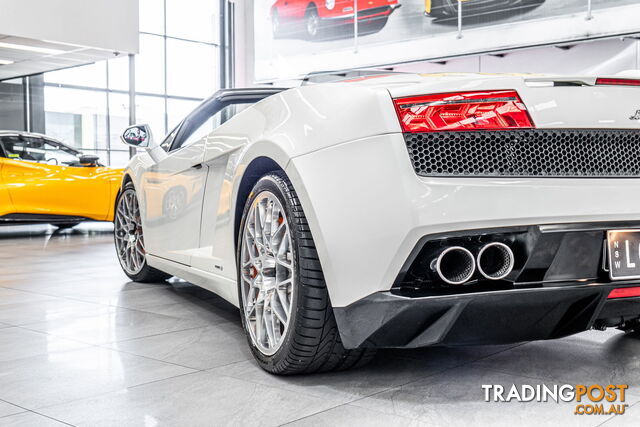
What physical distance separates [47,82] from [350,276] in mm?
12278

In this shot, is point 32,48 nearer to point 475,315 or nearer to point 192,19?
point 192,19

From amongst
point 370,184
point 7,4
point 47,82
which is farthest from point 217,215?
point 47,82

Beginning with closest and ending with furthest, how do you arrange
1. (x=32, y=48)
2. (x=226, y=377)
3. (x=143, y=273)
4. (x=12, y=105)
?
(x=226, y=377) < (x=143, y=273) < (x=32, y=48) < (x=12, y=105)

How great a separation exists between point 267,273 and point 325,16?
14.7 m

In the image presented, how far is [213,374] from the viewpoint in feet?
8.33

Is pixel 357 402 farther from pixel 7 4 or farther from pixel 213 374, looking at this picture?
pixel 7 4

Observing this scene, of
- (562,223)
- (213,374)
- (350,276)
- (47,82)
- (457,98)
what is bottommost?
(213,374)

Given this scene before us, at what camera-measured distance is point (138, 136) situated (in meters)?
3.98

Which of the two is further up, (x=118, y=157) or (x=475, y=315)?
(x=118, y=157)

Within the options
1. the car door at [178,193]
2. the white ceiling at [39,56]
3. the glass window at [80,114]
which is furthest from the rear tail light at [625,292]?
the glass window at [80,114]

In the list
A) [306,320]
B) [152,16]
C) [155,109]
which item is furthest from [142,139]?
[152,16]

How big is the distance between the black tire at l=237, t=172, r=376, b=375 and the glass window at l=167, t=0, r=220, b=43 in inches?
785

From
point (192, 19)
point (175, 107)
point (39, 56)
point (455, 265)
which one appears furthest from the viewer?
point (175, 107)

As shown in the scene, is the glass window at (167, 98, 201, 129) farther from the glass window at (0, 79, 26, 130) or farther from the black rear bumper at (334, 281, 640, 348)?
the black rear bumper at (334, 281, 640, 348)
